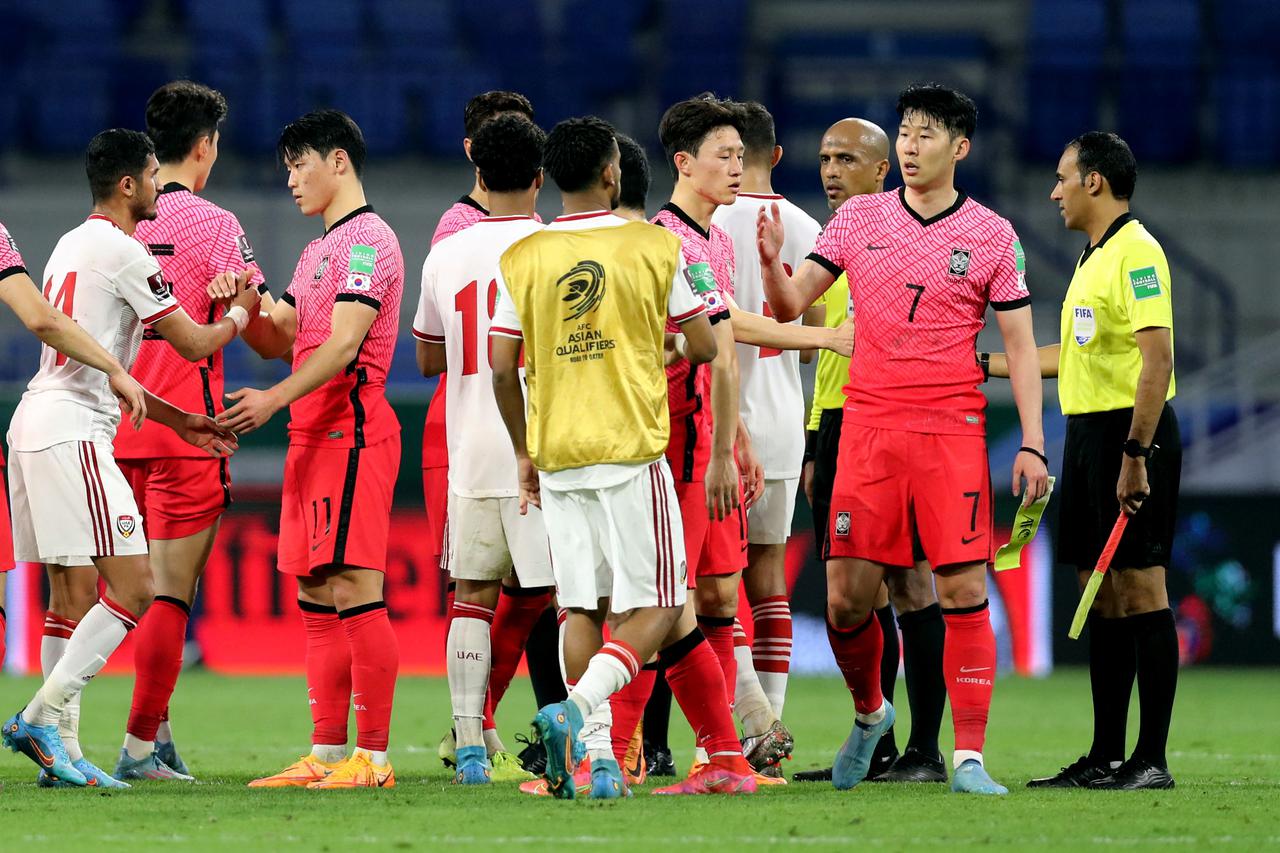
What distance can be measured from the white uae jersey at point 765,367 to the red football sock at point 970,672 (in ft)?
4.19

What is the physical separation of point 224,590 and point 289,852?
8260 millimetres

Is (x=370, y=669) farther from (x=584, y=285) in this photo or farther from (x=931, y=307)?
(x=931, y=307)

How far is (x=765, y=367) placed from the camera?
736 centimetres

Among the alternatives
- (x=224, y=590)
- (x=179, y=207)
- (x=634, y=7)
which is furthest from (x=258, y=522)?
(x=634, y=7)

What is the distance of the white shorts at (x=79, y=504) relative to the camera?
21.4 ft

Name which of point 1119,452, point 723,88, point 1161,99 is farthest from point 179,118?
point 1161,99

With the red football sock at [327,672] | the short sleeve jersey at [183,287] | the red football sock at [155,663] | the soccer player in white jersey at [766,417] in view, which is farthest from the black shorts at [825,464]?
the red football sock at [155,663]

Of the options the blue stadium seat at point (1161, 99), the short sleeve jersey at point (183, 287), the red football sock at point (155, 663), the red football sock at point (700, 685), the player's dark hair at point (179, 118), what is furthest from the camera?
the blue stadium seat at point (1161, 99)

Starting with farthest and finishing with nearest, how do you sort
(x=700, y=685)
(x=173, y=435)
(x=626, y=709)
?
1. (x=173, y=435)
2. (x=626, y=709)
3. (x=700, y=685)

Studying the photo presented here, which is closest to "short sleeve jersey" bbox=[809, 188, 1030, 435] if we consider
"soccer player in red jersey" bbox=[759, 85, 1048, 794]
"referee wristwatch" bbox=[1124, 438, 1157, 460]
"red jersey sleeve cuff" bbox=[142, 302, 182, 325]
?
"soccer player in red jersey" bbox=[759, 85, 1048, 794]

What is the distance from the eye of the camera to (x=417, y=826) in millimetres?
5418

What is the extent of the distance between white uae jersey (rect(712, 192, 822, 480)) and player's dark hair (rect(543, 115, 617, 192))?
4.53 ft

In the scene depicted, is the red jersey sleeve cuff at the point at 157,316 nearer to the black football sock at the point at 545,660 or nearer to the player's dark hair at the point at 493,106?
the player's dark hair at the point at 493,106

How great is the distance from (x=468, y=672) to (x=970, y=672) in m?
1.83
